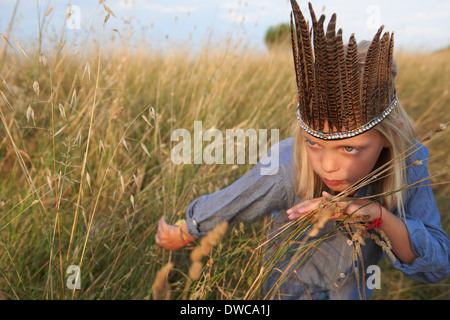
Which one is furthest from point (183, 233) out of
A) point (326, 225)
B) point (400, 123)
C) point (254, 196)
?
point (400, 123)

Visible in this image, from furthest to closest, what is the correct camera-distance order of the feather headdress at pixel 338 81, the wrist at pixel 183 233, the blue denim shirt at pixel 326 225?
the wrist at pixel 183 233
the blue denim shirt at pixel 326 225
the feather headdress at pixel 338 81

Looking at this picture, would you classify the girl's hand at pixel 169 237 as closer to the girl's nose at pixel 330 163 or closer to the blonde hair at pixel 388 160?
the blonde hair at pixel 388 160

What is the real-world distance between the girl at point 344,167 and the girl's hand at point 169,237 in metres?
0.01

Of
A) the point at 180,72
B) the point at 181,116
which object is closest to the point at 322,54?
the point at 181,116

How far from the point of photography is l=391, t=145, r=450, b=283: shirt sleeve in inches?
48.7

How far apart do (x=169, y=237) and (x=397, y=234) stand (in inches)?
36.7

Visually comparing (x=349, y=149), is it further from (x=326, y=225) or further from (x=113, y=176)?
(x=113, y=176)

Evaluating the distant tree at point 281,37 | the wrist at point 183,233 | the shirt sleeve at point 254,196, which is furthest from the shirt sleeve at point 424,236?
Result: the distant tree at point 281,37

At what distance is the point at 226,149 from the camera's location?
7.33ft

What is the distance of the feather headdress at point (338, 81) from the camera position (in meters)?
1.06

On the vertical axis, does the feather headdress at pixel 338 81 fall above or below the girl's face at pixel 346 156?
above

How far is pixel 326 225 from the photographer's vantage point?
1.49 metres

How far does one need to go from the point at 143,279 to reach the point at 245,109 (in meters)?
1.72
